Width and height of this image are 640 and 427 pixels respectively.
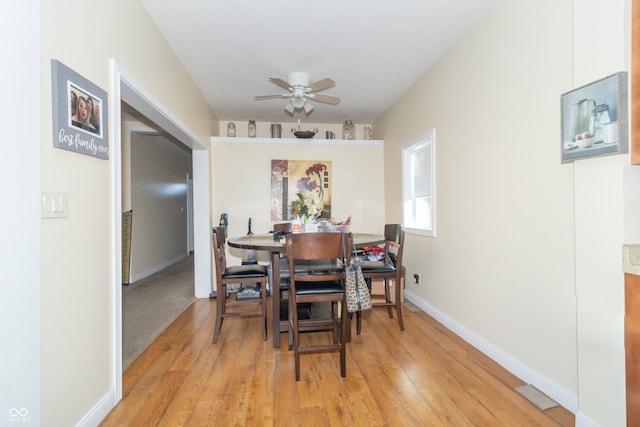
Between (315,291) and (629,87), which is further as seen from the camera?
(315,291)

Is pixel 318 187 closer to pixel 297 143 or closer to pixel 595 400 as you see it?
pixel 297 143

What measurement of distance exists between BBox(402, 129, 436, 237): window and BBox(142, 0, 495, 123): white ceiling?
0.74 m

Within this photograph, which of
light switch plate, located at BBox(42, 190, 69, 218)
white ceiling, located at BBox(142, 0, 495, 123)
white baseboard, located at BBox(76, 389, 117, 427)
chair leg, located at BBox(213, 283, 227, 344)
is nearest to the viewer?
light switch plate, located at BBox(42, 190, 69, 218)

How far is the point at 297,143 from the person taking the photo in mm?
4734

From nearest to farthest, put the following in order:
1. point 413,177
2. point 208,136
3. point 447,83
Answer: point 447,83, point 413,177, point 208,136

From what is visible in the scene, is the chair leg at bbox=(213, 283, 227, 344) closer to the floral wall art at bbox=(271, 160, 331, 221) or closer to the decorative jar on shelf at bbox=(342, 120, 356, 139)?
the floral wall art at bbox=(271, 160, 331, 221)

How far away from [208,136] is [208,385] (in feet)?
10.7

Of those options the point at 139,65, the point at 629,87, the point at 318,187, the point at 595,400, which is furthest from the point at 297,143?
the point at 595,400

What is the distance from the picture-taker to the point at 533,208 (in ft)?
6.35

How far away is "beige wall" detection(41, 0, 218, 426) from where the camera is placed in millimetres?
1299

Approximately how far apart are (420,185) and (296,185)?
6.10 feet

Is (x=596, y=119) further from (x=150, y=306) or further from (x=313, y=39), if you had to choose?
(x=150, y=306)

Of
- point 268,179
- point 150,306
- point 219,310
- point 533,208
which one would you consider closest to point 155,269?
point 150,306

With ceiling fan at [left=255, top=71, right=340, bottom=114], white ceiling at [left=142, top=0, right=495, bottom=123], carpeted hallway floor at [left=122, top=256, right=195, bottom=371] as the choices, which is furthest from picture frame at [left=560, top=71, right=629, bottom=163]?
carpeted hallway floor at [left=122, top=256, right=195, bottom=371]
